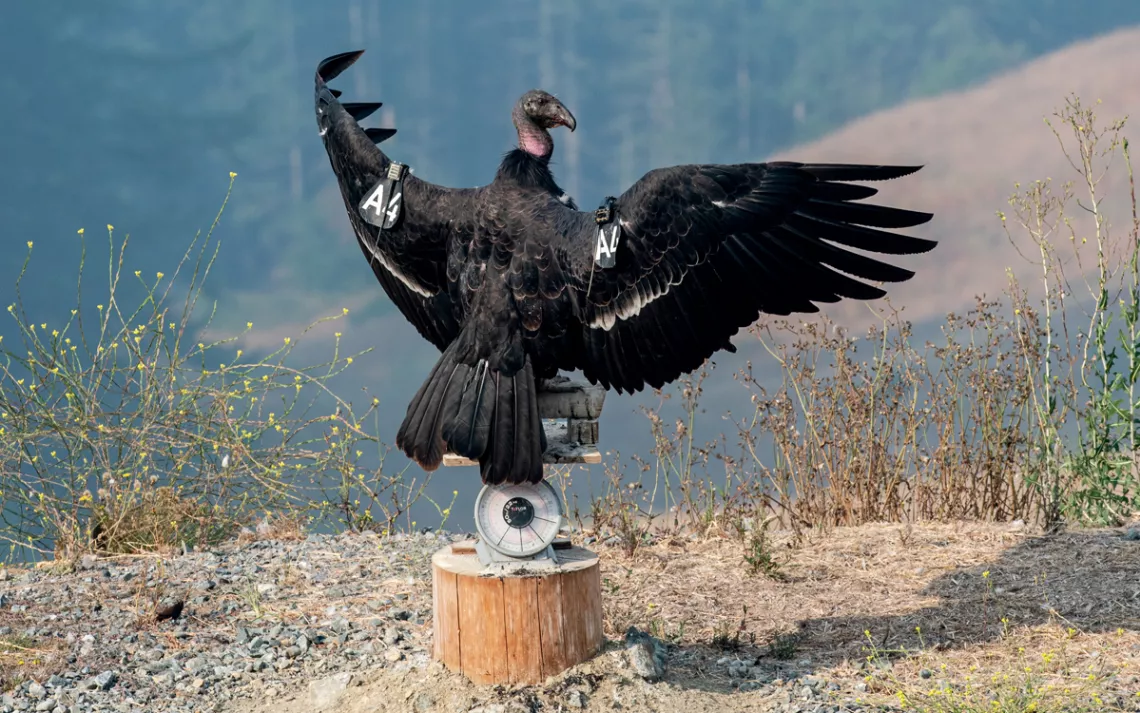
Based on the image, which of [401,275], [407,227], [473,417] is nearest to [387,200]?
[407,227]

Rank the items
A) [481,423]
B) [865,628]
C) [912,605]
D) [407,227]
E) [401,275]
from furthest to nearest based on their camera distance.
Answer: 1. [912,605]
2. [865,628]
3. [401,275]
4. [407,227]
5. [481,423]

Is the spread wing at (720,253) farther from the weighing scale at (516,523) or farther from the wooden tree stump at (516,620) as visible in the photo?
the wooden tree stump at (516,620)

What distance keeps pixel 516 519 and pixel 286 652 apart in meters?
1.45

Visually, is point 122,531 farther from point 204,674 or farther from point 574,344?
point 574,344

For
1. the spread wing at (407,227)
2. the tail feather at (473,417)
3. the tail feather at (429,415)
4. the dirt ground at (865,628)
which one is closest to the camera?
the tail feather at (473,417)

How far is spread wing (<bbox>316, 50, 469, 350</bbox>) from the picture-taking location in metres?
4.69

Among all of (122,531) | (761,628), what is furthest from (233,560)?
(761,628)

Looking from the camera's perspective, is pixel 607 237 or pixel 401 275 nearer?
pixel 607 237

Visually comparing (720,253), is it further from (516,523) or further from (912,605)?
(912,605)

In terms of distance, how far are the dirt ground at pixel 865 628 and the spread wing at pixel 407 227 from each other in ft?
5.25

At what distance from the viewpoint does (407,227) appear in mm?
4777

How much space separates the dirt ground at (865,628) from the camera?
4391 millimetres

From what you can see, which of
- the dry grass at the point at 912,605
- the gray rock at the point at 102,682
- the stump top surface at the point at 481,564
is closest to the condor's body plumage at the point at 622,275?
the stump top surface at the point at 481,564

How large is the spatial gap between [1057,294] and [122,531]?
5.75 metres
